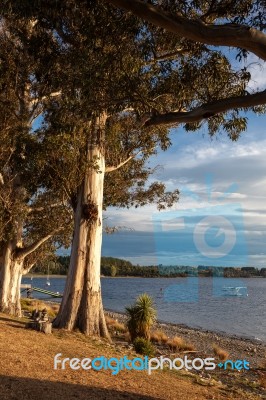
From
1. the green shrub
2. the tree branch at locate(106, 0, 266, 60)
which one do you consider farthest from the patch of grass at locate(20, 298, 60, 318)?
the tree branch at locate(106, 0, 266, 60)

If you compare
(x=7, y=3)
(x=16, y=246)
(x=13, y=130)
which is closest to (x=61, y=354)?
(x=7, y=3)

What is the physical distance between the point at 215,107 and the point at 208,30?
1647mm

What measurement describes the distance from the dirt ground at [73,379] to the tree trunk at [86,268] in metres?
1.85

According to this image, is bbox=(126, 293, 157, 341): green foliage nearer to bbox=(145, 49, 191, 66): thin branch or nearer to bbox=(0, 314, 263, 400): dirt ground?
bbox=(0, 314, 263, 400): dirt ground

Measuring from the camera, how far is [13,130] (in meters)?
15.0

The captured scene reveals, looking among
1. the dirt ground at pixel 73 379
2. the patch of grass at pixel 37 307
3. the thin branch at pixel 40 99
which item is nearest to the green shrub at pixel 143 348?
the dirt ground at pixel 73 379

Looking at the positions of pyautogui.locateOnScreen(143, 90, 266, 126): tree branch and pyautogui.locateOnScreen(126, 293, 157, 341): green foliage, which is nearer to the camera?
pyautogui.locateOnScreen(143, 90, 266, 126): tree branch

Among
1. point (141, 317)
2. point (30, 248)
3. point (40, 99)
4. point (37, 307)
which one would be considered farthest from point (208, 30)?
point (37, 307)

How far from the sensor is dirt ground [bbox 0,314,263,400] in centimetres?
648

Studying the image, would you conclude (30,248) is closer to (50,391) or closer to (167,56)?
(167,56)

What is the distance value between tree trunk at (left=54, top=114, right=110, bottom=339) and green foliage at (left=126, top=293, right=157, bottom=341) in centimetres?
289

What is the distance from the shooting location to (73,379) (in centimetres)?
725

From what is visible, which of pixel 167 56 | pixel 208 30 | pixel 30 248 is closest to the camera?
pixel 208 30

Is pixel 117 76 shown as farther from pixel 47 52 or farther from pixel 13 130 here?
pixel 13 130
